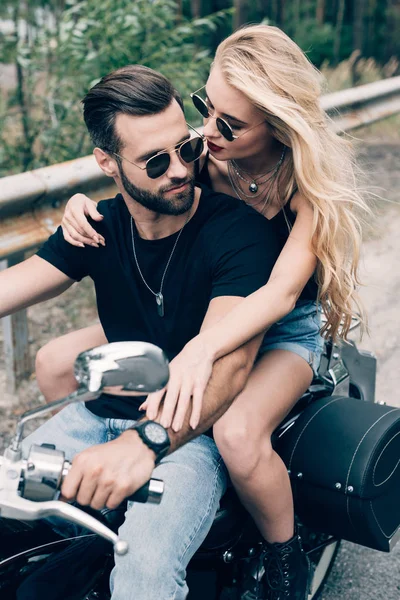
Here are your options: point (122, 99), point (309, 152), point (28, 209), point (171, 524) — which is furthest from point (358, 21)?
point (171, 524)

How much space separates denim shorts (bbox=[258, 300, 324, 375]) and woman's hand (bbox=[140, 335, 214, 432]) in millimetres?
578

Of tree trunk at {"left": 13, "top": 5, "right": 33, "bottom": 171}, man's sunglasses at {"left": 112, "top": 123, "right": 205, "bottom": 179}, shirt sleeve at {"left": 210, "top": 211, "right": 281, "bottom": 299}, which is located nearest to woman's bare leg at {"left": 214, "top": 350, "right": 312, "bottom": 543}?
shirt sleeve at {"left": 210, "top": 211, "right": 281, "bottom": 299}

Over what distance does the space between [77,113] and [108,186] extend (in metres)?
1.51

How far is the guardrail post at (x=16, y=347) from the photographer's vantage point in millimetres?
3834

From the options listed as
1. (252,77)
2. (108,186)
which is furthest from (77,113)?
(252,77)

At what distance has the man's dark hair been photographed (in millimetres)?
2596

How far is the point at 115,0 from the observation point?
18.3 ft

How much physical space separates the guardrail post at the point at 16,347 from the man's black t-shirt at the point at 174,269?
108 centimetres

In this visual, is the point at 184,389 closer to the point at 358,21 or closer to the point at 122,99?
the point at 122,99

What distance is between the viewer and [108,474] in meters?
1.66

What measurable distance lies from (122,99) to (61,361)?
0.91 meters

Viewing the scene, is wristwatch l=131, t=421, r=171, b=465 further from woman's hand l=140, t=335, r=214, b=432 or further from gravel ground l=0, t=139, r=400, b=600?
gravel ground l=0, t=139, r=400, b=600

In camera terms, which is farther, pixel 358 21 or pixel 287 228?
pixel 358 21

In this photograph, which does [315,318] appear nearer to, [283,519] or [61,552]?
[283,519]
